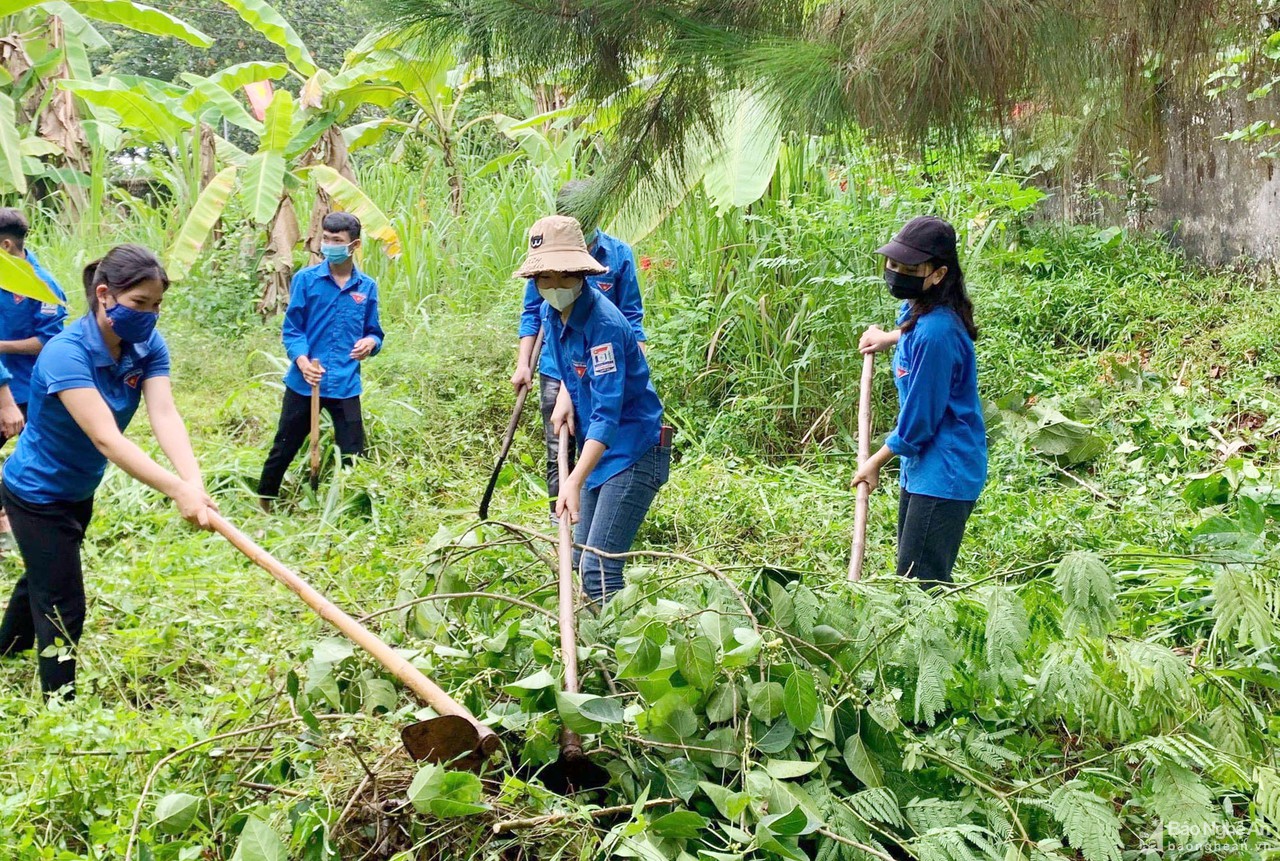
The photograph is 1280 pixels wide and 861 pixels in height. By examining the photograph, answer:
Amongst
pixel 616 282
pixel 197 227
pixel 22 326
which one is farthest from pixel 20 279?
pixel 197 227

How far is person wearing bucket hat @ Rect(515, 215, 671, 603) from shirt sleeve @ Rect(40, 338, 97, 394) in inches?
54.8

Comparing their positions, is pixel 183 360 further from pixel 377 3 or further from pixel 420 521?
pixel 377 3

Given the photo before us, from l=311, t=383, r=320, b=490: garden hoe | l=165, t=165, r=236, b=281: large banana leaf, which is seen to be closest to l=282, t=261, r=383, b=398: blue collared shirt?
l=311, t=383, r=320, b=490: garden hoe

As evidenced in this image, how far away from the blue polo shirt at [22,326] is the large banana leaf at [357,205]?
132 inches

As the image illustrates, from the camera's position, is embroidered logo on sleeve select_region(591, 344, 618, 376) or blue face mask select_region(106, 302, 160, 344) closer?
blue face mask select_region(106, 302, 160, 344)

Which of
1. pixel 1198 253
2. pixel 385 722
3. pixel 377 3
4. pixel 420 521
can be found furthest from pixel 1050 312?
pixel 385 722

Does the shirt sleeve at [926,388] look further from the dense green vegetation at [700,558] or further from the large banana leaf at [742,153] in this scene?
the large banana leaf at [742,153]

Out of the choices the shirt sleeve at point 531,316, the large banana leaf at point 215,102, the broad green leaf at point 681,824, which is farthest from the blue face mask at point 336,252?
the broad green leaf at point 681,824

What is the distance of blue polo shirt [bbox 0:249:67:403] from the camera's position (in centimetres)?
503

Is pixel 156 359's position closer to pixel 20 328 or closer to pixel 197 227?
pixel 20 328

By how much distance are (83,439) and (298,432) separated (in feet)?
7.63

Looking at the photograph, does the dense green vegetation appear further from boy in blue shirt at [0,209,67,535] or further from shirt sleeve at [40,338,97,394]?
shirt sleeve at [40,338,97,394]

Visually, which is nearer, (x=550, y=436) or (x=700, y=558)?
(x=700, y=558)

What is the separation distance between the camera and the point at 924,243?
3.47 meters
